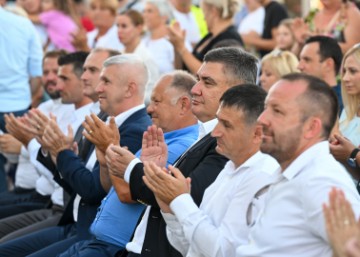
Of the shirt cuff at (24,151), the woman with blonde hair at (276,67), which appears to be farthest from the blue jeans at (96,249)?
the woman with blonde hair at (276,67)

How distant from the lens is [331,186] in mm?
3389

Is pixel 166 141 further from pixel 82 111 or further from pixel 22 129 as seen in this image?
pixel 82 111

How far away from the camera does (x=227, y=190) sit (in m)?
3.97

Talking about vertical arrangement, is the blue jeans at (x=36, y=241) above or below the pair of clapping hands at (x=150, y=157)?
below

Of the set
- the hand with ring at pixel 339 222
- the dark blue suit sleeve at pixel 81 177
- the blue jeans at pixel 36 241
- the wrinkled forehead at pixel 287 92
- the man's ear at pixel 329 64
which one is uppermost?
the wrinkled forehead at pixel 287 92

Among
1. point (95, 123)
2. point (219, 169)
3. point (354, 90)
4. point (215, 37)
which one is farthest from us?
point (215, 37)

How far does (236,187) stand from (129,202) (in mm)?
1233

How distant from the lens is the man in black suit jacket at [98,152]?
560cm

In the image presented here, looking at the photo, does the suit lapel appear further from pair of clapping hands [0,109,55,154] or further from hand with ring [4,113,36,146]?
hand with ring [4,113,36,146]

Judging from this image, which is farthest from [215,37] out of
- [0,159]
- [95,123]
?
[95,123]

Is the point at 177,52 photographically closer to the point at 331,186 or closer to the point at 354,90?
the point at 354,90

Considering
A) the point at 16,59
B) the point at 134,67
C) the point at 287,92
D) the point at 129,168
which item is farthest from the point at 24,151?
the point at 287,92

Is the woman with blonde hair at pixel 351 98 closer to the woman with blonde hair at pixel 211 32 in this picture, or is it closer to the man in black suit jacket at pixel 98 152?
the man in black suit jacket at pixel 98 152

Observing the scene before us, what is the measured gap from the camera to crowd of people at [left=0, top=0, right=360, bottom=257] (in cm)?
354
